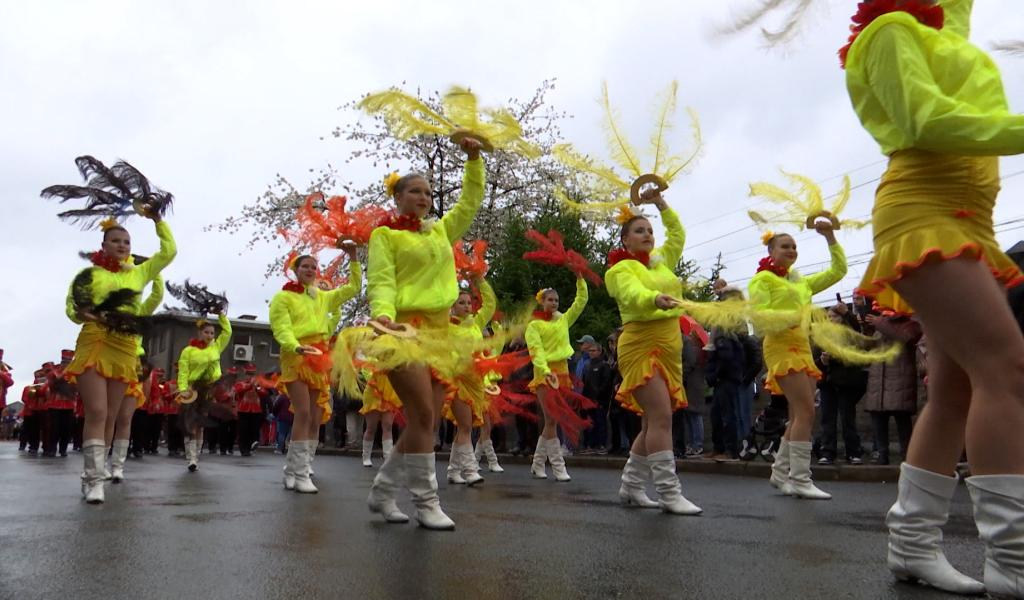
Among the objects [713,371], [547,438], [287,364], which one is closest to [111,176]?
[287,364]

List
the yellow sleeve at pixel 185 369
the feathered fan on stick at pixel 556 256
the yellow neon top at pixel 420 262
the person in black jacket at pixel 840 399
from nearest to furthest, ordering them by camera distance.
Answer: the yellow neon top at pixel 420 262
the feathered fan on stick at pixel 556 256
the person in black jacket at pixel 840 399
the yellow sleeve at pixel 185 369

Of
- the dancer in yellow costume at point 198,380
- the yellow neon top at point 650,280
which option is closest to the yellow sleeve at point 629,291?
the yellow neon top at point 650,280

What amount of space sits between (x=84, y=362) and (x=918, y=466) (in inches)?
259

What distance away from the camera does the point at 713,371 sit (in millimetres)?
11844

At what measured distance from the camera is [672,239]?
6914 mm

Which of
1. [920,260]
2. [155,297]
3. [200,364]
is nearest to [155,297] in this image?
[155,297]

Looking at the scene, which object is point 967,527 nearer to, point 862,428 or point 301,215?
point 301,215

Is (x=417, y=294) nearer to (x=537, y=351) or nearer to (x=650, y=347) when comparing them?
(x=650, y=347)

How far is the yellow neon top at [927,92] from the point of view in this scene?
2.87 m

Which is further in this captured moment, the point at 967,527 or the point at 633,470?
the point at 633,470

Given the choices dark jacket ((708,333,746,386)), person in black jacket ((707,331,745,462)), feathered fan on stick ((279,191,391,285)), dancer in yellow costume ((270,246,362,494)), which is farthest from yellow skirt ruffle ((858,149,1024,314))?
dark jacket ((708,333,746,386))

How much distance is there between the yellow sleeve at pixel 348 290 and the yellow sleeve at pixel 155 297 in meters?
1.69

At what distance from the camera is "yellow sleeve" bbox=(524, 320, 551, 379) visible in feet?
33.6

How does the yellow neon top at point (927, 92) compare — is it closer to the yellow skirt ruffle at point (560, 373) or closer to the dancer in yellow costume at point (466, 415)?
the dancer in yellow costume at point (466, 415)
